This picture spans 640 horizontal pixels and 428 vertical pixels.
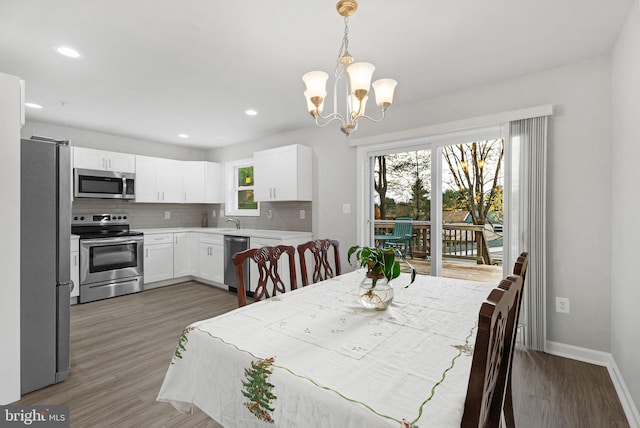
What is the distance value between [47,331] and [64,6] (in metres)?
2.05

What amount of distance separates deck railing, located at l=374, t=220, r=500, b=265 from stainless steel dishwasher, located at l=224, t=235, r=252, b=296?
7.39 feet

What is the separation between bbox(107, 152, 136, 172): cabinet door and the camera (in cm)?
452

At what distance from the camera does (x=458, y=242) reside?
10.9 ft

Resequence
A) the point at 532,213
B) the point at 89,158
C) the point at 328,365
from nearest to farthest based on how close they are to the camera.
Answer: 1. the point at 328,365
2. the point at 532,213
3. the point at 89,158

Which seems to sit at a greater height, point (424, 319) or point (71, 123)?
point (71, 123)

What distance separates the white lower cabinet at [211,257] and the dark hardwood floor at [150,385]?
1.37 meters

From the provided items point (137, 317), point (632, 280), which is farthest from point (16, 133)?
point (632, 280)

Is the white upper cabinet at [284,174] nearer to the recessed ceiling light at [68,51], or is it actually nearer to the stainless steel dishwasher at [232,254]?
the stainless steel dishwasher at [232,254]

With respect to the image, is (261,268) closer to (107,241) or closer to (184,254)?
(107,241)

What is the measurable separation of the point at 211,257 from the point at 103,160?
2.04m

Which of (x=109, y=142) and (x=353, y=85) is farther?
(x=109, y=142)

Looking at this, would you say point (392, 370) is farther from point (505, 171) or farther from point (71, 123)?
point (71, 123)

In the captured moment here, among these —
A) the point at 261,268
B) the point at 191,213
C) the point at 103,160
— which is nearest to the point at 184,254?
the point at 191,213

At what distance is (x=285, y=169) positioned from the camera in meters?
4.25
